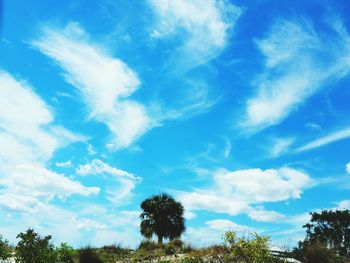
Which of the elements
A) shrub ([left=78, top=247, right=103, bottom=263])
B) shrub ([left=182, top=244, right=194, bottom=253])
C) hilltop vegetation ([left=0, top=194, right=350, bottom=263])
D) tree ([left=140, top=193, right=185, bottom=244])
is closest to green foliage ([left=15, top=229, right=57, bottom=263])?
hilltop vegetation ([left=0, top=194, right=350, bottom=263])

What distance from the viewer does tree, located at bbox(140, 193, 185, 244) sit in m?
47.1

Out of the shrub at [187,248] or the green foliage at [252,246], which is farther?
the shrub at [187,248]

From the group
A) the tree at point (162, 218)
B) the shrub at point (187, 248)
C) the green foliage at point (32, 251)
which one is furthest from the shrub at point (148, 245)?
the green foliage at point (32, 251)

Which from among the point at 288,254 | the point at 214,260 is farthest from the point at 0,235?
the point at 288,254

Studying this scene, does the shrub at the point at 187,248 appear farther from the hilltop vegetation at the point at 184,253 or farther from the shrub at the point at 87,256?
the shrub at the point at 87,256

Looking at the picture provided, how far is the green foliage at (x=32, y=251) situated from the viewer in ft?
61.9

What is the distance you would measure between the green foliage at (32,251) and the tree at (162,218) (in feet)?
92.9

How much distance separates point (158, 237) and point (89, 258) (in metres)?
23.8

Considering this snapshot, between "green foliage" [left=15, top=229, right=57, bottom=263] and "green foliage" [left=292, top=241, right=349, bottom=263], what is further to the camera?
"green foliage" [left=292, top=241, right=349, bottom=263]

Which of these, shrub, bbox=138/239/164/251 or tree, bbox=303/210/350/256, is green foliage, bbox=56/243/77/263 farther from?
tree, bbox=303/210/350/256

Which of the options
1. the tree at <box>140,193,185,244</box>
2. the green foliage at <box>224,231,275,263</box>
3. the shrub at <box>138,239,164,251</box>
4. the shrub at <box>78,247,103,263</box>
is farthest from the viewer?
the tree at <box>140,193,185,244</box>

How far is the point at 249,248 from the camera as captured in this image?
61.1ft

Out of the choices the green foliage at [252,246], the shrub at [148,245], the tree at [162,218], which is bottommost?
the green foliage at [252,246]

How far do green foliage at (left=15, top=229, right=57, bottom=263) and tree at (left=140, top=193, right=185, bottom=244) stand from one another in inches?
1115
